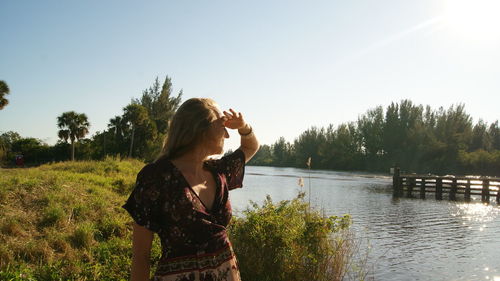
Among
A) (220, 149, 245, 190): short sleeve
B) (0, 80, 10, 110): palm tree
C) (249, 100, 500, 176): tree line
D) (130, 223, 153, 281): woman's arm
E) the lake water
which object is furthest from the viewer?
(249, 100, 500, 176): tree line

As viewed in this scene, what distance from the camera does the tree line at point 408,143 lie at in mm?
61531

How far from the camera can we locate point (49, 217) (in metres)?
7.02

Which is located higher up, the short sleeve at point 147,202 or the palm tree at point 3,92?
the palm tree at point 3,92

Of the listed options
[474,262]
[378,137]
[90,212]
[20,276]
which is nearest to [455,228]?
[474,262]

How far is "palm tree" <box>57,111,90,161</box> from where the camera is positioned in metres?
26.8

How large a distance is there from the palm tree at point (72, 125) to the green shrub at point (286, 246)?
2378 centimetres

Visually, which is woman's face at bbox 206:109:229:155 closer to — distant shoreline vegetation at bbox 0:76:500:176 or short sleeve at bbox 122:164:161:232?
short sleeve at bbox 122:164:161:232

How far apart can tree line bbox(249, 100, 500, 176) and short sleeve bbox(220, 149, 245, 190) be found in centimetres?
5965

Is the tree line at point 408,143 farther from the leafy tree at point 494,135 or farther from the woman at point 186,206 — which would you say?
the woman at point 186,206

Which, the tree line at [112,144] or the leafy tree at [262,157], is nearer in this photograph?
the tree line at [112,144]

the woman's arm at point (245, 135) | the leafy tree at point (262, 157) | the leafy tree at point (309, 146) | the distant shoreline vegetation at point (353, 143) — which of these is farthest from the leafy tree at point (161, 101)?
the leafy tree at point (262, 157)

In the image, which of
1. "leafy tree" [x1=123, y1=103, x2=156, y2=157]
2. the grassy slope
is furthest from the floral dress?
"leafy tree" [x1=123, y1=103, x2=156, y2=157]

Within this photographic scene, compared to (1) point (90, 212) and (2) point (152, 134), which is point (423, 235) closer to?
(1) point (90, 212)

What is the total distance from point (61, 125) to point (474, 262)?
25.2m
